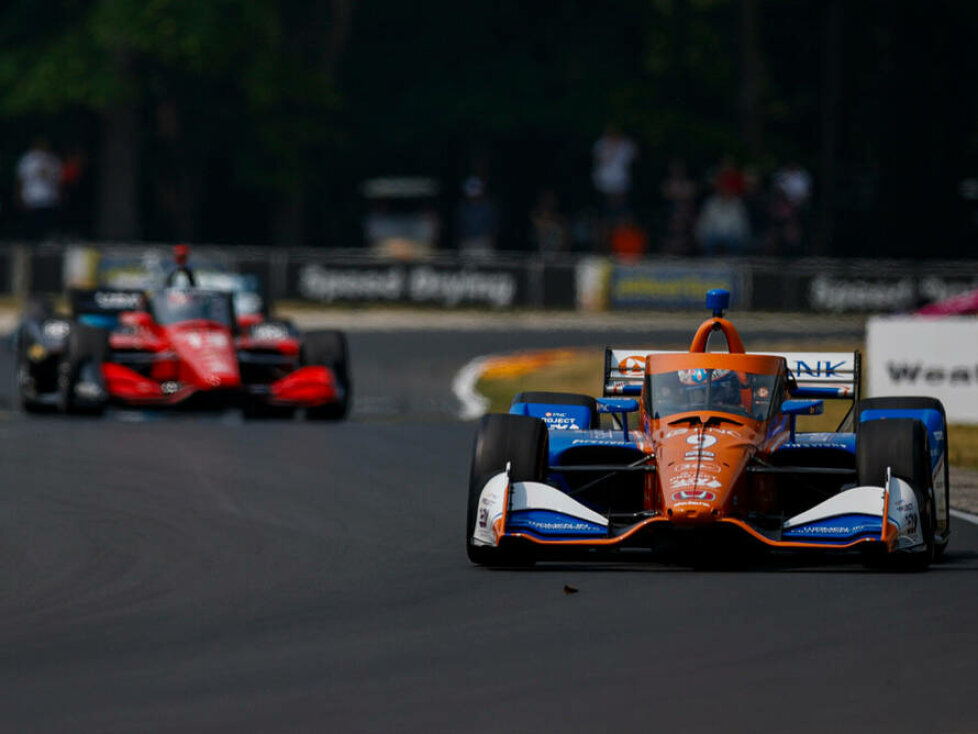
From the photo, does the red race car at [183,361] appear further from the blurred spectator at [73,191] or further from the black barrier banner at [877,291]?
the blurred spectator at [73,191]

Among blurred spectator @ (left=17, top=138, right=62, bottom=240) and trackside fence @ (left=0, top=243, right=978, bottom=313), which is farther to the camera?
blurred spectator @ (left=17, top=138, right=62, bottom=240)

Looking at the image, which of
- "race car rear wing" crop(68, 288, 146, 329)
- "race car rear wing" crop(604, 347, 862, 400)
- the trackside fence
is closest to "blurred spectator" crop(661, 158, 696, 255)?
the trackside fence

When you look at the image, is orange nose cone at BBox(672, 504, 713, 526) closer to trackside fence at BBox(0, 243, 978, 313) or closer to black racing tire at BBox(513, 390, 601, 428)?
black racing tire at BBox(513, 390, 601, 428)

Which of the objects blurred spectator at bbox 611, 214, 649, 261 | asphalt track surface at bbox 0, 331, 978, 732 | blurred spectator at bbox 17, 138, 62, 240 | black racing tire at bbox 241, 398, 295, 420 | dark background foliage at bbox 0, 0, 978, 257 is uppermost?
dark background foliage at bbox 0, 0, 978, 257

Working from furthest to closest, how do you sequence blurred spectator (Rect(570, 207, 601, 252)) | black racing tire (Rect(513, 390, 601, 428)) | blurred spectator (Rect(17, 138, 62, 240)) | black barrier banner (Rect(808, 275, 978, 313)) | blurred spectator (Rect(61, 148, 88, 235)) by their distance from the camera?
blurred spectator (Rect(570, 207, 601, 252)) → blurred spectator (Rect(61, 148, 88, 235)) → blurred spectator (Rect(17, 138, 62, 240)) → black barrier banner (Rect(808, 275, 978, 313)) → black racing tire (Rect(513, 390, 601, 428))

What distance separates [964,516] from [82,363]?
340 inches

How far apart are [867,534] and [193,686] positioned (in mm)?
3997

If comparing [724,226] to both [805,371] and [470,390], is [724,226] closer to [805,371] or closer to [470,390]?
[470,390]

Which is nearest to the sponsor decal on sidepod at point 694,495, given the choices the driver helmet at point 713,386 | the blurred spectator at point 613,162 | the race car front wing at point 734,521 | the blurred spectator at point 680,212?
the race car front wing at point 734,521

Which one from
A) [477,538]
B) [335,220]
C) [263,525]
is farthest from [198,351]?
[335,220]

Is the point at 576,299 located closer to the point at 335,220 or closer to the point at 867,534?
the point at 335,220

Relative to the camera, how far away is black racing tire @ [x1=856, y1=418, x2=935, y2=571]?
11609mm

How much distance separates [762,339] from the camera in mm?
32156

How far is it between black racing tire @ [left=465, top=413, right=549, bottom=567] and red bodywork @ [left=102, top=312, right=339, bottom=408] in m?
Result: 8.39
